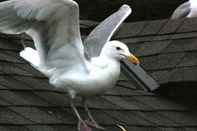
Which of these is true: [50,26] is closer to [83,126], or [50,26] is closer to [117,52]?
[117,52]

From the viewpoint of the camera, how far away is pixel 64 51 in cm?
341

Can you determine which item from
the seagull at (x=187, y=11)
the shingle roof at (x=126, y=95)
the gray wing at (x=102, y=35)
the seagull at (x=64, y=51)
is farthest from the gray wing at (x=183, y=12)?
the seagull at (x=64, y=51)

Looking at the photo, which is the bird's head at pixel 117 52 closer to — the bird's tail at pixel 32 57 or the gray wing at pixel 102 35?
the gray wing at pixel 102 35

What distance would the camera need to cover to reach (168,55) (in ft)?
13.6

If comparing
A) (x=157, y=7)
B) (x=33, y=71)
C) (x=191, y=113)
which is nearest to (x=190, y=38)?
(x=191, y=113)

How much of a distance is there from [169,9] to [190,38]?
2806 millimetres

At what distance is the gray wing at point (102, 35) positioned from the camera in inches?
140

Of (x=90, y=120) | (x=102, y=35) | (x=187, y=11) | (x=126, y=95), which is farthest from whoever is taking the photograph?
(x=187, y=11)

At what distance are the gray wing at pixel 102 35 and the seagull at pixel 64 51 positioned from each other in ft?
0.13

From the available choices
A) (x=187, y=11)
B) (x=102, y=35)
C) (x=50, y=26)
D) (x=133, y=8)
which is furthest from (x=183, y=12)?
(x=50, y=26)

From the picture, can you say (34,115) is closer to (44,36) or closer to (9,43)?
(44,36)

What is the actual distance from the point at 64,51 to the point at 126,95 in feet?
2.20

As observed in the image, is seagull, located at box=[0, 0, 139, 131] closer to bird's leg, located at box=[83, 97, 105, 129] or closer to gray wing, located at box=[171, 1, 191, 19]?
bird's leg, located at box=[83, 97, 105, 129]

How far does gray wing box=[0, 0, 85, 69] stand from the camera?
329cm
